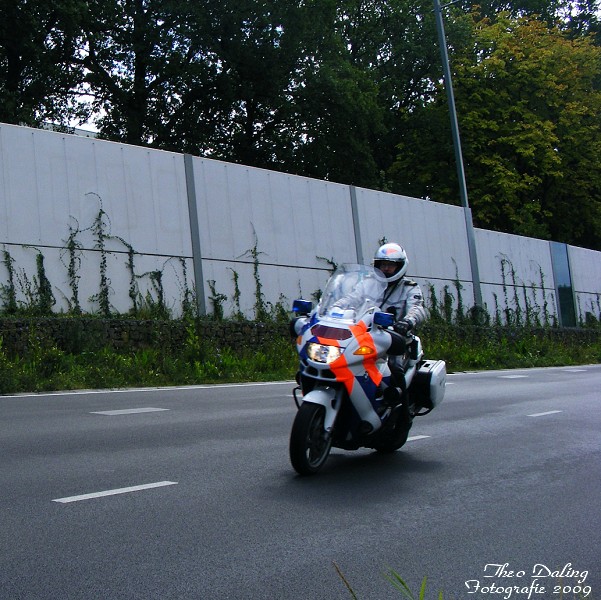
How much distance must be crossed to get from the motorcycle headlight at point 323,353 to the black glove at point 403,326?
0.72 meters

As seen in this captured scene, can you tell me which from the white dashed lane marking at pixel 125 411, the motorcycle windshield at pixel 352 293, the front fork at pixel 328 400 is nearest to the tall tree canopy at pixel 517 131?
the white dashed lane marking at pixel 125 411

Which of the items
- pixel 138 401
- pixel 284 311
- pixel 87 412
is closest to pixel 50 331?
pixel 138 401

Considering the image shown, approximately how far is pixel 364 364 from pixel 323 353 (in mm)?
355

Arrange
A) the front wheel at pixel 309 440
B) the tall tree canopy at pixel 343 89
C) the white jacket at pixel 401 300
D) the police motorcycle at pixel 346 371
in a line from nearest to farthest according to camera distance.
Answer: the front wheel at pixel 309 440, the police motorcycle at pixel 346 371, the white jacket at pixel 401 300, the tall tree canopy at pixel 343 89

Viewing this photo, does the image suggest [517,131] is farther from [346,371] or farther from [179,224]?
[346,371]

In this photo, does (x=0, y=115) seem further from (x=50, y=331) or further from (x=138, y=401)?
(x=138, y=401)

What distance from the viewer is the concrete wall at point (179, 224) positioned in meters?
19.7

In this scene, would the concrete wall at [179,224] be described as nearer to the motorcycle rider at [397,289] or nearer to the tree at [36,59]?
the tree at [36,59]

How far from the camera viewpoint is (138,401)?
44.5ft

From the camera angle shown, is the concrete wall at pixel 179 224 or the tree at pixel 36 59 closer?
the concrete wall at pixel 179 224

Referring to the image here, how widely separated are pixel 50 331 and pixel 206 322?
439 cm

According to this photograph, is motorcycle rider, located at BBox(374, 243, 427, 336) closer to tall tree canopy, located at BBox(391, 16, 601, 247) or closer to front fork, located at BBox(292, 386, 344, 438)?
front fork, located at BBox(292, 386, 344, 438)

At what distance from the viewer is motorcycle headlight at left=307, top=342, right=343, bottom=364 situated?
24.5 feet

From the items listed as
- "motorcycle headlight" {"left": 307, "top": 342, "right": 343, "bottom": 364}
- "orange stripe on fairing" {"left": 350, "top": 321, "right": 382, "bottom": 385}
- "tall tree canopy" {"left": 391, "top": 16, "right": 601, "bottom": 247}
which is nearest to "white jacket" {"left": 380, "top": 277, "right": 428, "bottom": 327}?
"orange stripe on fairing" {"left": 350, "top": 321, "right": 382, "bottom": 385}
